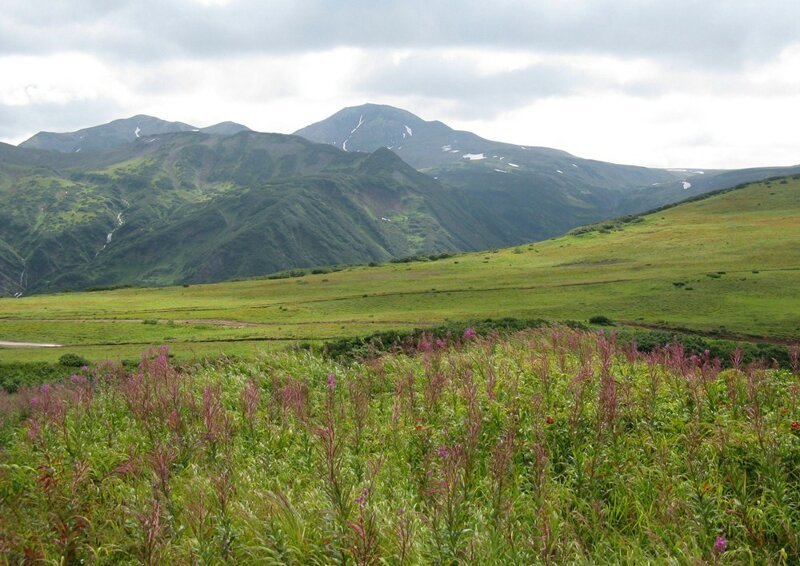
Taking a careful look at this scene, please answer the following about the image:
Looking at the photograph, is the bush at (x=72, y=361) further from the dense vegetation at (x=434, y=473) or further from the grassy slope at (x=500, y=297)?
the dense vegetation at (x=434, y=473)

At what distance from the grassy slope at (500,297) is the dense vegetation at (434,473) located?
782 inches

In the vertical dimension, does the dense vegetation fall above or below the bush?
above

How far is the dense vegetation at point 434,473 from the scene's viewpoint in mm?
7176

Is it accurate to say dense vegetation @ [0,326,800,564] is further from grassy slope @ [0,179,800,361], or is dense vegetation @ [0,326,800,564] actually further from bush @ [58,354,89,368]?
bush @ [58,354,89,368]

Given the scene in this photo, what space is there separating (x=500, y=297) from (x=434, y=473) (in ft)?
217

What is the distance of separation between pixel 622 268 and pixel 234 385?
287 ft

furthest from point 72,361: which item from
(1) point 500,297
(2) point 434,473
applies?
(1) point 500,297

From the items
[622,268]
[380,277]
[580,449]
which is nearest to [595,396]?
[580,449]

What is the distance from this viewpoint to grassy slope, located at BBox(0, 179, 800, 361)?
52.9 m

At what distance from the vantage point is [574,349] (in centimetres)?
1658

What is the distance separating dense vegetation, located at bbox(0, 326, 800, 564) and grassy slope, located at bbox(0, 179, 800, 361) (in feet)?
65.1

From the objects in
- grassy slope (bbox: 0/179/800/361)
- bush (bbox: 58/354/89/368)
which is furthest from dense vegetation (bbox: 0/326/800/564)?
bush (bbox: 58/354/89/368)

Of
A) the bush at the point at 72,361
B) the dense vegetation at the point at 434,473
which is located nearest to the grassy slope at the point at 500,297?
the bush at the point at 72,361

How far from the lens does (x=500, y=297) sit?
244 feet
